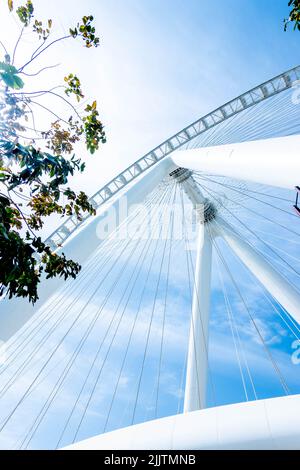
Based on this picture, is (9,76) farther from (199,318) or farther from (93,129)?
(199,318)

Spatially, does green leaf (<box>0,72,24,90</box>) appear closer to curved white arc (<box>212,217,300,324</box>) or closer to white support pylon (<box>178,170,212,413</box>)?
curved white arc (<box>212,217,300,324</box>)

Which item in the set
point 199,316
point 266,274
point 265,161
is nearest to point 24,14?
point 265,161

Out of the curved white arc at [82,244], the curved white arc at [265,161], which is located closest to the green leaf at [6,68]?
the curved white arc at [265,161]

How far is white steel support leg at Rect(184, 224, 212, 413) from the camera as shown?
1038 cm

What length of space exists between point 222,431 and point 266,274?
809 cm

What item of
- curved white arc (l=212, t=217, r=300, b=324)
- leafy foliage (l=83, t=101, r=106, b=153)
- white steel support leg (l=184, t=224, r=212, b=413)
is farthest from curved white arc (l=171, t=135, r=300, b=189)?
white steel support leg (l=184, t=224, r=212, b=413)

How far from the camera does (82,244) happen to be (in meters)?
8.11

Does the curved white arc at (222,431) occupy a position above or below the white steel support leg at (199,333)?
above

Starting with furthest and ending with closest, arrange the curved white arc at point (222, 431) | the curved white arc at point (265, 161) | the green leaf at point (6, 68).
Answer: the curved white arc at point (265, 161), the curved white arc at point (222, 431), the green leaf at point (6, 68)

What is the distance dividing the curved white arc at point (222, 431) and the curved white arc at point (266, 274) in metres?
6.74

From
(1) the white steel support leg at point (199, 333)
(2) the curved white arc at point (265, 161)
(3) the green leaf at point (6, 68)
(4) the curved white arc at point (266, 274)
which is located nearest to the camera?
(3) the green leaf at point (6, 68)

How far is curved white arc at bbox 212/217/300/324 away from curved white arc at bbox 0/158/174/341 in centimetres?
416

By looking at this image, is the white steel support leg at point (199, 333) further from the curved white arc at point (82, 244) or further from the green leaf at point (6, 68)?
the green leaf at point (6, 68)

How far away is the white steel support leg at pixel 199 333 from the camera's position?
34.1ft
